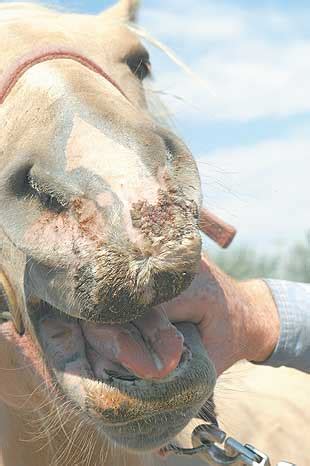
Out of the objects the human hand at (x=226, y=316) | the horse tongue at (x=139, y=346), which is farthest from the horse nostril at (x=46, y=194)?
the human hand at (x=226, y=316)

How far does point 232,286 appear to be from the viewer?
2.08 m

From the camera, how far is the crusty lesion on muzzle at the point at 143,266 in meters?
1.23

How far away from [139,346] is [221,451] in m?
0.65

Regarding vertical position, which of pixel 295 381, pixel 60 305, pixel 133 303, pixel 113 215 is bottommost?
pixel 295 381

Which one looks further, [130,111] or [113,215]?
[130,111]

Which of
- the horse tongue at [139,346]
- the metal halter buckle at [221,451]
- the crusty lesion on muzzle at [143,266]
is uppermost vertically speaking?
the crusty lesion on muzzle at [143,266]

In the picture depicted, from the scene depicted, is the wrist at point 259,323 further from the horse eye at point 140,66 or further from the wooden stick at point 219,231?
the horse eye at point 140,66

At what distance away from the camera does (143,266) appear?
A: 1.23m

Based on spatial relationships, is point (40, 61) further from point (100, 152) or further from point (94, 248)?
point (94, 248)

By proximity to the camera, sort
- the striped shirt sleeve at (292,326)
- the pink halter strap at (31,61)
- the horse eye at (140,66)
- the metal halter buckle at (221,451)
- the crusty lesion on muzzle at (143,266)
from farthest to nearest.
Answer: the striped shirt sleeve at (292,326) → the horse eye at (140,66) → the metal halter buckle at (221,451) → the pink halter strap at (31,61) → the crusty lesion on muzzle at (143,266)

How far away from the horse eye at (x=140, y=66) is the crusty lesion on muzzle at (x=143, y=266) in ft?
2.74

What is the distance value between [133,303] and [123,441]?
0.37 metres

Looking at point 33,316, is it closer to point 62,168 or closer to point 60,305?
point 60,305

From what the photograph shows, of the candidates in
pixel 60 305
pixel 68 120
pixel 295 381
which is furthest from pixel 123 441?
pixel 295 381
